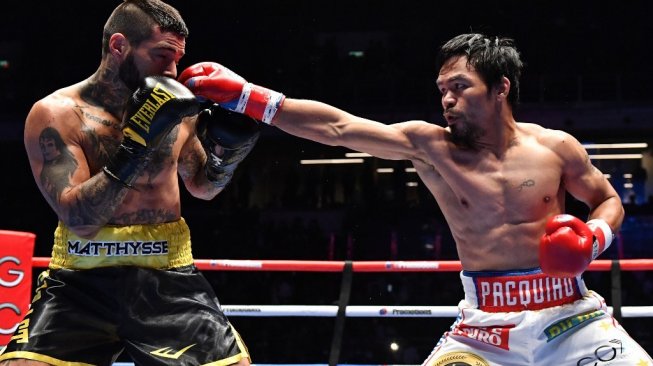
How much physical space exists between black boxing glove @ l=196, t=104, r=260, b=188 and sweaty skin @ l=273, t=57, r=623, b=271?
10 cm

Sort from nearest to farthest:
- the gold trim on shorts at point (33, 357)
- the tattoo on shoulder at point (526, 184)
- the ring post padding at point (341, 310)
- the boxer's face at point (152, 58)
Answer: the gold trim on shorts at point (33, 357), the boxer's face at point (152, 58), the tattoo on shoulder at point (526, 184), the ring post padding at point (341, 310)

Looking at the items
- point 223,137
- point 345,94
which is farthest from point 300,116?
point 345,94

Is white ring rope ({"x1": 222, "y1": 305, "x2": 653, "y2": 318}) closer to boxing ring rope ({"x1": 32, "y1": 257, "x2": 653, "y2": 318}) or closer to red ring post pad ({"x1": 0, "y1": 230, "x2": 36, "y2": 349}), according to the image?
boxing ring rope ({"x1": 32, "y1": 257, "x2": 653, "y2": 318})

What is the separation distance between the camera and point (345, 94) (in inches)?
444

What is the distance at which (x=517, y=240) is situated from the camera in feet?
7.64

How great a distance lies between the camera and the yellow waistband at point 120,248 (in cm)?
205

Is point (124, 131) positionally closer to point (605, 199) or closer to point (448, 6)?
point (605, 199)

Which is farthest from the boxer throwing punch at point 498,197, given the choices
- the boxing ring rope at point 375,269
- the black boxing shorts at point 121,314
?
the boxing ring rope at point 375,269

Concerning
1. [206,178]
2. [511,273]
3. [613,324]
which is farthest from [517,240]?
[206,178]

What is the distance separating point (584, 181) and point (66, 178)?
5.14 ft

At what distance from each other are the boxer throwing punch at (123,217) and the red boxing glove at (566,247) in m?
0.86

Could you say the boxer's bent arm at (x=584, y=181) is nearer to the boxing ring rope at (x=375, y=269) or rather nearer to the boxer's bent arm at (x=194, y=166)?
the boxing ring rope at (x=375, y=269)

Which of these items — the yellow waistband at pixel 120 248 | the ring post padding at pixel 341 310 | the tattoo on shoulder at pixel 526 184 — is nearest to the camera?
the yellow waistband at pixel 120 248

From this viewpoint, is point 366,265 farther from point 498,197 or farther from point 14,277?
point 14,277
